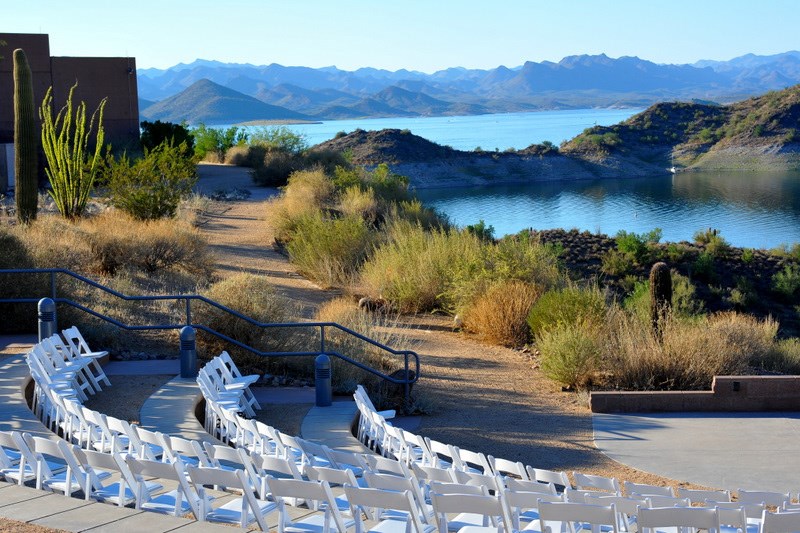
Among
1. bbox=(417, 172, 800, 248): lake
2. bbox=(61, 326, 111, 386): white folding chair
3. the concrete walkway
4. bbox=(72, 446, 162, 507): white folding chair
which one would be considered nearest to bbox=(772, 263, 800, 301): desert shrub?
bbox=(417, 172, 800, 248): lake

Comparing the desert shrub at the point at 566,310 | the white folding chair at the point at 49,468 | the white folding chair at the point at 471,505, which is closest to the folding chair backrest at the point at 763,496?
the white folding chair at the point at 471,505

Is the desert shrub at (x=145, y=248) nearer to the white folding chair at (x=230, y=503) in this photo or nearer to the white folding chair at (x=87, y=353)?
the white folding chair at (x=87, y=353)

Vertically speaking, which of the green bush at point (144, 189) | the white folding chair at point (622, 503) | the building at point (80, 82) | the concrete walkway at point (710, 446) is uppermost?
the building at point (80, 82)

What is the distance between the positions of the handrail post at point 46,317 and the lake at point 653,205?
121 feet

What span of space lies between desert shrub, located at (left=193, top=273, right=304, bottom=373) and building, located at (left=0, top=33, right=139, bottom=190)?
99.3 feet

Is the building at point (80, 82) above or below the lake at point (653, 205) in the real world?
above

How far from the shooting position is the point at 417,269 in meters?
22.5

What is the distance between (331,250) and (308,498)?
61.0 feet

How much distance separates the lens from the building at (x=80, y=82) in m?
43.8

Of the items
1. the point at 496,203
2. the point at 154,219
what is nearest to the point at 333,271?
the point at 154,219

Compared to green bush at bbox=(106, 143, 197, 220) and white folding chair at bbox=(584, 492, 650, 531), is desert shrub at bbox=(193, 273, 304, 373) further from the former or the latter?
green bush at bbox=(106, 143, 197, 220)

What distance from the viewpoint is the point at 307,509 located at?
801 centimetres

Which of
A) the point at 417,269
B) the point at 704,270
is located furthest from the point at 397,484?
the point at 704,270

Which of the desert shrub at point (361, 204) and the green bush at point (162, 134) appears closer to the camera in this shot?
the desert shrub at point (361, 204)
